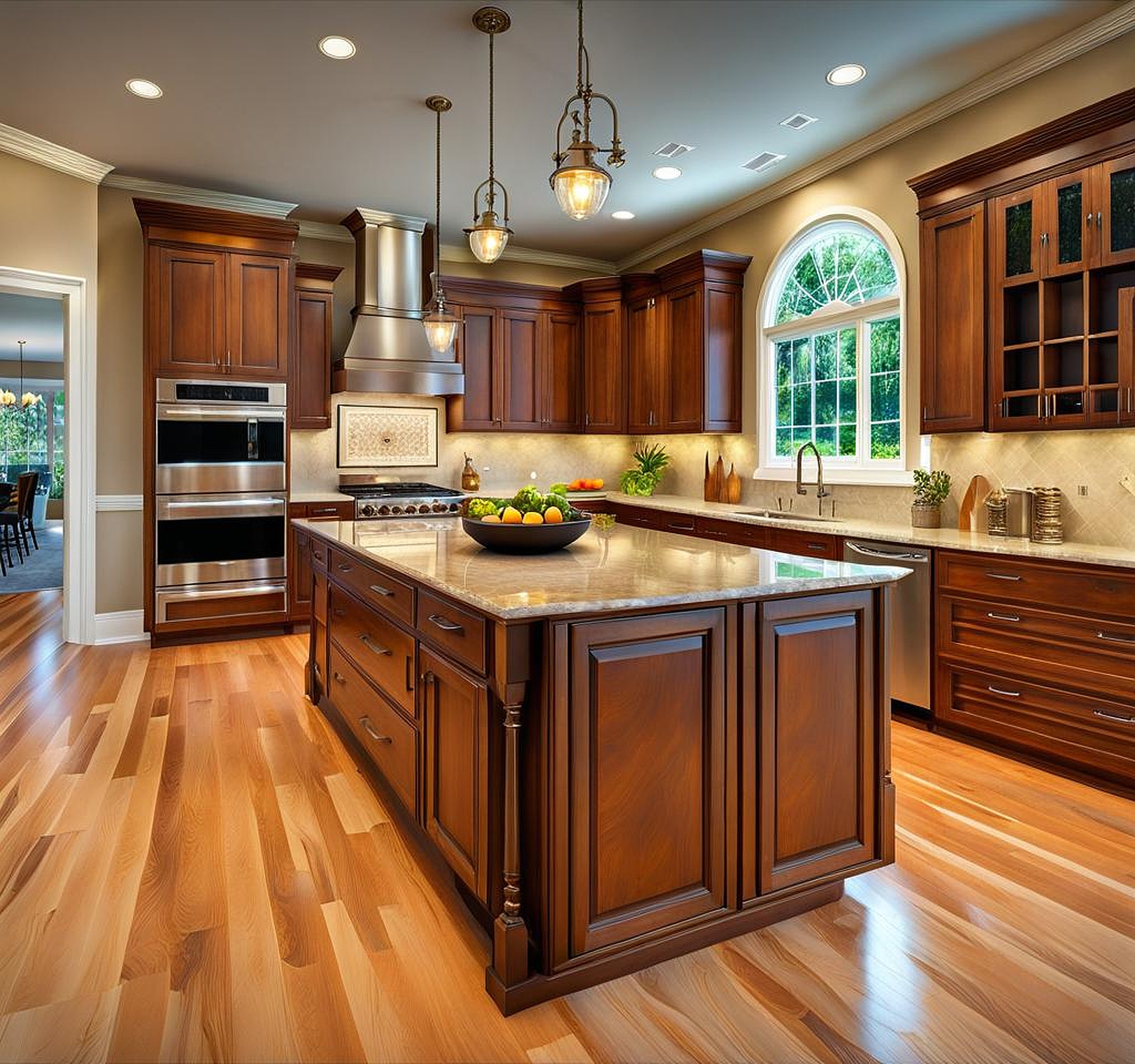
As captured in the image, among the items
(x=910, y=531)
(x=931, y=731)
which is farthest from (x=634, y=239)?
(x=931, y=731)

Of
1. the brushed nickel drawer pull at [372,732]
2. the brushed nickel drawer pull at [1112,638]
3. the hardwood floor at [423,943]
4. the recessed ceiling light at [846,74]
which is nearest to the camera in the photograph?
the hardwood floor at [423,943]

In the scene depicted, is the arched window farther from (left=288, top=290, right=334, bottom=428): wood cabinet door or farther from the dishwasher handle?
(left=288, top=290, right=334, bottom=428): wood cabinet door

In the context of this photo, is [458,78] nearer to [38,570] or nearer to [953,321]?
[953,321]

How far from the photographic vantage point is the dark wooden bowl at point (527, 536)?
101 inches

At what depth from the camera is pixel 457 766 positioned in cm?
204

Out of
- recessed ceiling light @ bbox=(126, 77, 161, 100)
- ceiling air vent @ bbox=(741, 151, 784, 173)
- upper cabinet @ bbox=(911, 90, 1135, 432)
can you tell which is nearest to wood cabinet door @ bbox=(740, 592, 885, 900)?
upper cabinet @ bbox=(911, 90, 1135, 432)

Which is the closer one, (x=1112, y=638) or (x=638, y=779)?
(x=638, y=779)

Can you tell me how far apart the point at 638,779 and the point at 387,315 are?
5053 millimetres

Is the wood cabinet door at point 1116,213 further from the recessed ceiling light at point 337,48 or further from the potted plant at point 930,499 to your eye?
the recessed ceiling light at point 337,48

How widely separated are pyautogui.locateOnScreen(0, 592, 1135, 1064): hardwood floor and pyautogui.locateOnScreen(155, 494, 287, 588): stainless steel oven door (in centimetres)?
213

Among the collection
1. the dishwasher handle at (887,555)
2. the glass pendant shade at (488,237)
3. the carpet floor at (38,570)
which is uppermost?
the glass pendant shade at (488,237)

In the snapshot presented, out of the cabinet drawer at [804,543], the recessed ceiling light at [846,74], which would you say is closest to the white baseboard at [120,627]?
the cabinet drawer at [804,543]

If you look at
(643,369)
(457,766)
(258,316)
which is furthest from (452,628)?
(643,369)

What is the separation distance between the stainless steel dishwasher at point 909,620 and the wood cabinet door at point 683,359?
2.22m
